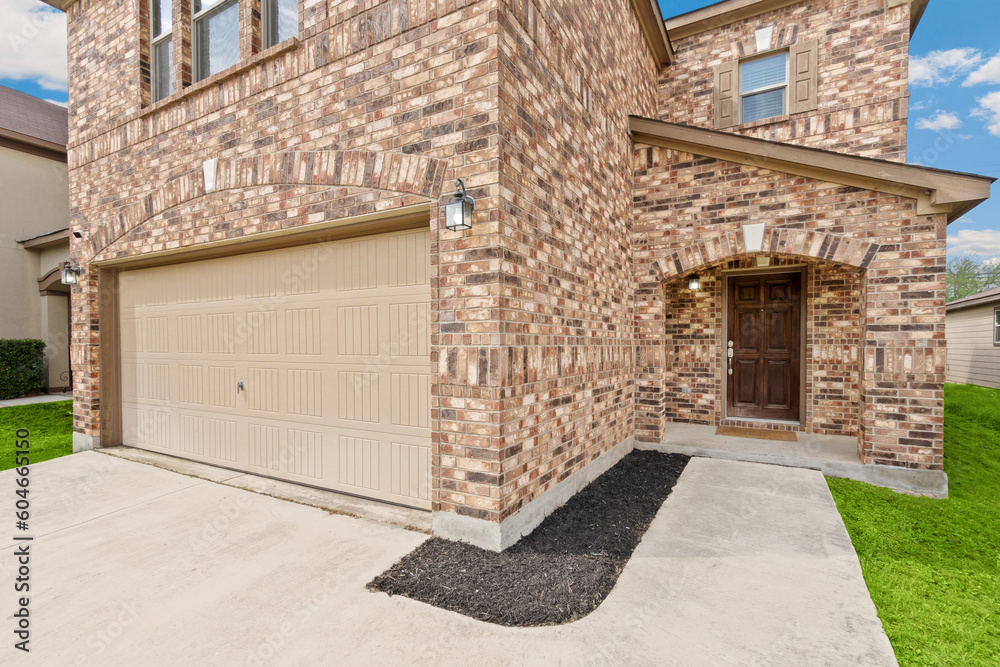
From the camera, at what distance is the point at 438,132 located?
318 cm

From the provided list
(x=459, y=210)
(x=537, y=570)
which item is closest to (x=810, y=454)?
(x=537, y=570)

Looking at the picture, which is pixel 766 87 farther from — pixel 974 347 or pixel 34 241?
pixel 34 241

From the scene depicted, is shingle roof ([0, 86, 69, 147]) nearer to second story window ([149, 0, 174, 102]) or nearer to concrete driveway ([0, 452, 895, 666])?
second story window ([149, 0, 174, 102])

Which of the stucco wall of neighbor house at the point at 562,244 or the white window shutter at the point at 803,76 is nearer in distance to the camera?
the stucco wall of neighbor house at the point at 562,244

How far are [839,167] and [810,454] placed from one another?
3.08 metres

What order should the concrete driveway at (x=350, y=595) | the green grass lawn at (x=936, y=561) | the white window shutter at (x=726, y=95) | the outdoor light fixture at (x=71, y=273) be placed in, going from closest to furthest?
the concrete driveway at (x=350, y=595) → the green grass lawn at (x=936, y=561) → the outdoor light fixture at (x=71, y=273) → the white window shutter at (x=726, y=95)

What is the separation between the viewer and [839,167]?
15.2ft

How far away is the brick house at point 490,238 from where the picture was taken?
3.17 m

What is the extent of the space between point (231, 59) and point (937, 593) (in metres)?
7.12

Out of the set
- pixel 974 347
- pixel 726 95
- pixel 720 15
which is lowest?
pixel 974 347

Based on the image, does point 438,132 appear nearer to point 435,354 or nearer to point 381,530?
point 435,354

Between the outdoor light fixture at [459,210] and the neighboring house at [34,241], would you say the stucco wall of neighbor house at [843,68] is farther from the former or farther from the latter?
the neighboring house at [34,241]

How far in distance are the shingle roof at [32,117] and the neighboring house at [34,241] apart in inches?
1.8

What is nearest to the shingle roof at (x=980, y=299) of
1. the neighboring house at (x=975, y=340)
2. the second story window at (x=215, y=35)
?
the neighboring house at (x=975, y=340)
